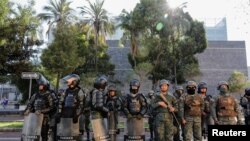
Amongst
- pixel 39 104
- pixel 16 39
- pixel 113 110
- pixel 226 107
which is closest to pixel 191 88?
pixel 226 107

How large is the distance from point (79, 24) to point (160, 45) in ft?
26.6

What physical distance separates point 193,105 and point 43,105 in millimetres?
3899

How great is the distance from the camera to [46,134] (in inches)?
329

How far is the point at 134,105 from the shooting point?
8.54m

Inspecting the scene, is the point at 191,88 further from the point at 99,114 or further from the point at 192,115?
the point at 99,114

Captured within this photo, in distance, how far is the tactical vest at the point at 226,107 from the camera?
8383 millimetres

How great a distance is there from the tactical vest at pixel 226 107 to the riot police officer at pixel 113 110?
272 centimetres

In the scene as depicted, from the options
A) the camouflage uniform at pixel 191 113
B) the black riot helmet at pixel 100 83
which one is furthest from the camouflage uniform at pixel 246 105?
the black riot helmet at pixel 100 83

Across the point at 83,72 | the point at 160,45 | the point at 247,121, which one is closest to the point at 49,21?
the point at 83,72

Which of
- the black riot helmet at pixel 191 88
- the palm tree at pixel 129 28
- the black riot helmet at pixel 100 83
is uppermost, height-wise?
the palm tree at pixel 129 28

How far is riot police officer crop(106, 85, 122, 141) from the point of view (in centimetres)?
878

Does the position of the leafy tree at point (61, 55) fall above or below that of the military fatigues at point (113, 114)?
above

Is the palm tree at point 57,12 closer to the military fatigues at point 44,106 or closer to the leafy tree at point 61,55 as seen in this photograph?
the leafy tree at point 61,55

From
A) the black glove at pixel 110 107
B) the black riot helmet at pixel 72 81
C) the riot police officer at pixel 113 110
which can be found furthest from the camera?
the black glove at pixel 110 107
